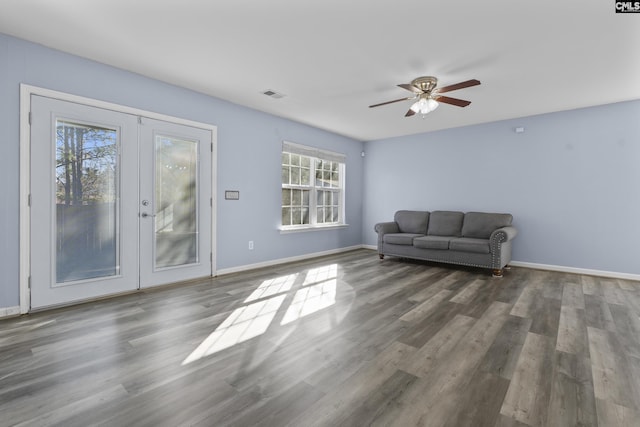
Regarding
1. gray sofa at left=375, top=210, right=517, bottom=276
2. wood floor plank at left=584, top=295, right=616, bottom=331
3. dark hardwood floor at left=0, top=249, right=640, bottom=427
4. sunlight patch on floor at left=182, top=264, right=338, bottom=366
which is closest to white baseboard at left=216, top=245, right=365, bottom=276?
sunlight patch on floor at left=182, top=264, right=338, bottom=366

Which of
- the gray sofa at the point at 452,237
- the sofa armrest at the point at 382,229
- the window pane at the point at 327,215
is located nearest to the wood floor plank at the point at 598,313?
the gray sofa at the point at 452,237

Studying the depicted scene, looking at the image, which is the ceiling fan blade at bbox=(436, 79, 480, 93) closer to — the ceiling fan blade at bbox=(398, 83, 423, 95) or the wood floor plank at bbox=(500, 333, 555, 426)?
the ceiling fan blade at bbox=(398, 83, 423, 95)

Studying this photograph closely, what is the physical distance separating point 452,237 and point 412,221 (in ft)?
2.99

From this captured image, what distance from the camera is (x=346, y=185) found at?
6828mm

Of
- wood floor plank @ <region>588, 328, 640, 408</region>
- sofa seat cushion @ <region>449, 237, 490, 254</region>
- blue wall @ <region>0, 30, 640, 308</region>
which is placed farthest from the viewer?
sofa seat cushion @ <region>449, 237, 490, 254</region>

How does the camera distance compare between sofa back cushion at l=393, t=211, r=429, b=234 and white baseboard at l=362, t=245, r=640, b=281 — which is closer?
white baseboard at l=362, t=245, r=640, b=281

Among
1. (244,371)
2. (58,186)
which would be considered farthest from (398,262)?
(58,186)

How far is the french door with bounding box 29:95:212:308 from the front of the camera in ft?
9.77

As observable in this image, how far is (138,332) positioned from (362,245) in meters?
5.46

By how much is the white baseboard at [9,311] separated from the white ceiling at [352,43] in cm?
252

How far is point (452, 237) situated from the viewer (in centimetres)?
536

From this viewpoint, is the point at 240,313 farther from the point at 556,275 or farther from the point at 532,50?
the point at 556,275

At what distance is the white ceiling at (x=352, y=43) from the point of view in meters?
2.38

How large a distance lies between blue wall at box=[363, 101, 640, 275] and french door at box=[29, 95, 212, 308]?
4519mm
